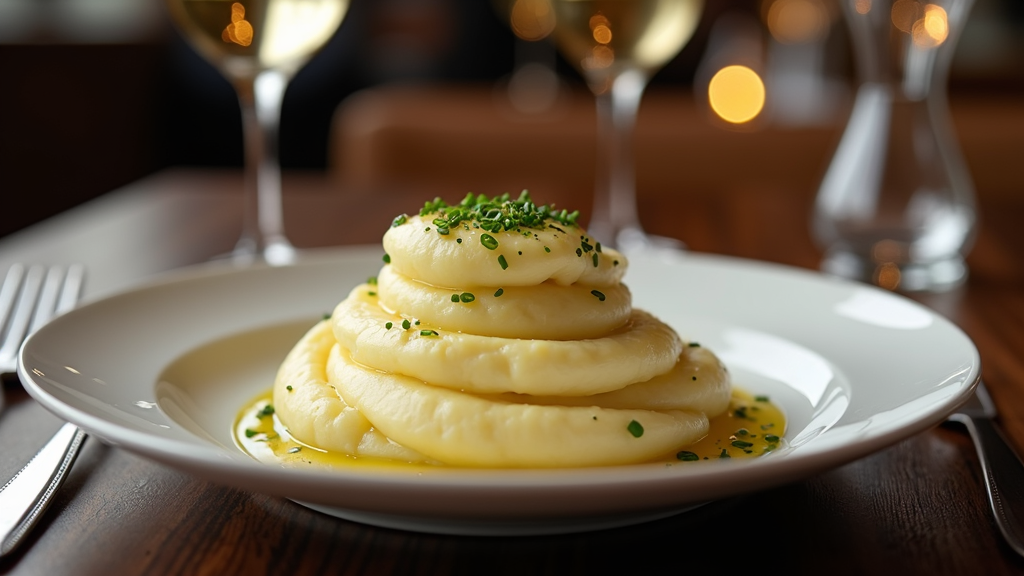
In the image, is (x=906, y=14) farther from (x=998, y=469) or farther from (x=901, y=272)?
(x=998, y=469)

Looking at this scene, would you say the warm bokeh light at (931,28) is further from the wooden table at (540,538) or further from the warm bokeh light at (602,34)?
the wooden table at (540,538)

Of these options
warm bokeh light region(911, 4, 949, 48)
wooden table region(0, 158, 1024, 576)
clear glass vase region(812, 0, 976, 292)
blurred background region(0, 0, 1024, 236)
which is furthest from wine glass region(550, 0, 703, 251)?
blurred background region(0, 0, 1024, 236)

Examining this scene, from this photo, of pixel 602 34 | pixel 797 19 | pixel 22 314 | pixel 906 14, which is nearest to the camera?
pixel 22 314

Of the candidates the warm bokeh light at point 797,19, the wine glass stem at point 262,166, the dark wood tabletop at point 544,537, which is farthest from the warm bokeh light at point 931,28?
the warm bokeh light at point 797,19

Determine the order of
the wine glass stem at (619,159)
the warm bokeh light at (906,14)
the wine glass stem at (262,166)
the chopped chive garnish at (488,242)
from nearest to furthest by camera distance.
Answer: the chopped chive garnish at (488,242), the warm bokeh light at (906,14), the wine glass stem at (262,166), the wine glass stem at (619,159)

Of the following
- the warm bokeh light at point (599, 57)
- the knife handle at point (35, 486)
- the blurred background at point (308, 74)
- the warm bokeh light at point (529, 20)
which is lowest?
the blurred background at point (308, 74)

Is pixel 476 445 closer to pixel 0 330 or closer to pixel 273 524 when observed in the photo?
pixel 273 524

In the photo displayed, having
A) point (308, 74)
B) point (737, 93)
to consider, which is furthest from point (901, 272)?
point (308, 74)

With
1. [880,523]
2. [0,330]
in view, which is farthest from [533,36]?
[880,523]
